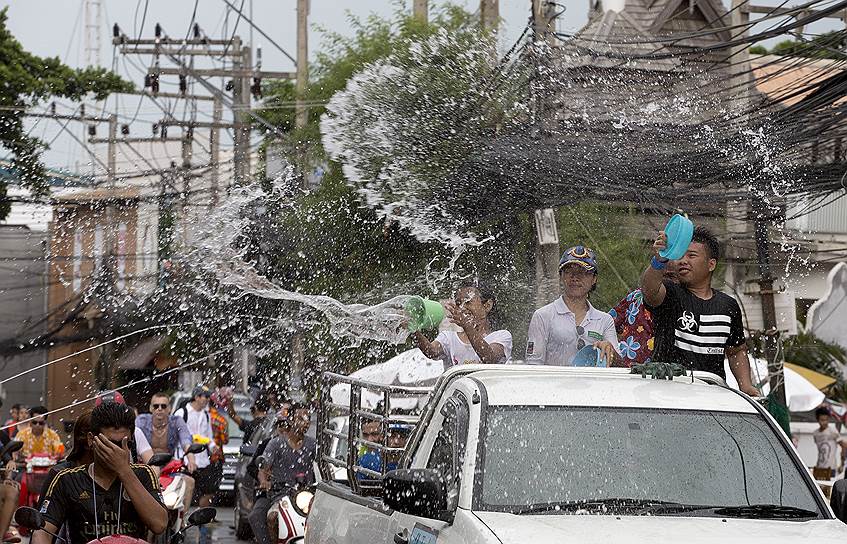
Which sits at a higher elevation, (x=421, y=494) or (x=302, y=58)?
(x=302, y=58)

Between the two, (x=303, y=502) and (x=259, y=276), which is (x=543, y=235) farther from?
(x=303, y=502)

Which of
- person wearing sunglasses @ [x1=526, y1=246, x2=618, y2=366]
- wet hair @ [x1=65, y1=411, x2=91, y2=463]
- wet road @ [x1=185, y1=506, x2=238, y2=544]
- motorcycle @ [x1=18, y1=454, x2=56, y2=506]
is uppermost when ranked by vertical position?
person wearing sunglasses @ [x1=526, y1=246, x2=618, y2=366]

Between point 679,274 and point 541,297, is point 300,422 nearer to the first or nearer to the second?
point 679,274

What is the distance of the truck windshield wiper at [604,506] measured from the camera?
5.17 m

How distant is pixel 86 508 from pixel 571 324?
3688 mm

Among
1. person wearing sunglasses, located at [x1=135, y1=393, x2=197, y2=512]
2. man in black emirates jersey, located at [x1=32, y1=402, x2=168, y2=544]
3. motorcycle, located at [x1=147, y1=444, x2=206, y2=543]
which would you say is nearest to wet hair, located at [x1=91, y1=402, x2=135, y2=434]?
man in black emirates jersey, located at [x1=32, y1=402, x2=168, y2=544]

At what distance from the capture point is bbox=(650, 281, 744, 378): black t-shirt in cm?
820

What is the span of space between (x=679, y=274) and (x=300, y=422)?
14.2 feet

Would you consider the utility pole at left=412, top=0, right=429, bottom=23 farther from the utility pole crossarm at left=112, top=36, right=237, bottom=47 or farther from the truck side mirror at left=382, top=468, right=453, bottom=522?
the truck side mirror at left=382, top=468, right=453, bottom=522

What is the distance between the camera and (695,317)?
820cm

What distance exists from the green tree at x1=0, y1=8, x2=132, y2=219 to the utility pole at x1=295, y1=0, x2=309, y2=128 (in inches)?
133

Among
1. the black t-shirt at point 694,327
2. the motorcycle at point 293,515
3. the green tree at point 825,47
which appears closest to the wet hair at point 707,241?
the black t-shirt at point 694,327

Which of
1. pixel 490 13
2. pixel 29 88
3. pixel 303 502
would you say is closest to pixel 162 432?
pixel 303 502

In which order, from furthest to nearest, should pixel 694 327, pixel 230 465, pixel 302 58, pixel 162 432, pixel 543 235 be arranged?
pixel 302 58
pixel 230 465
pixel 543 235
pixel 162 432
pixel 694 327
